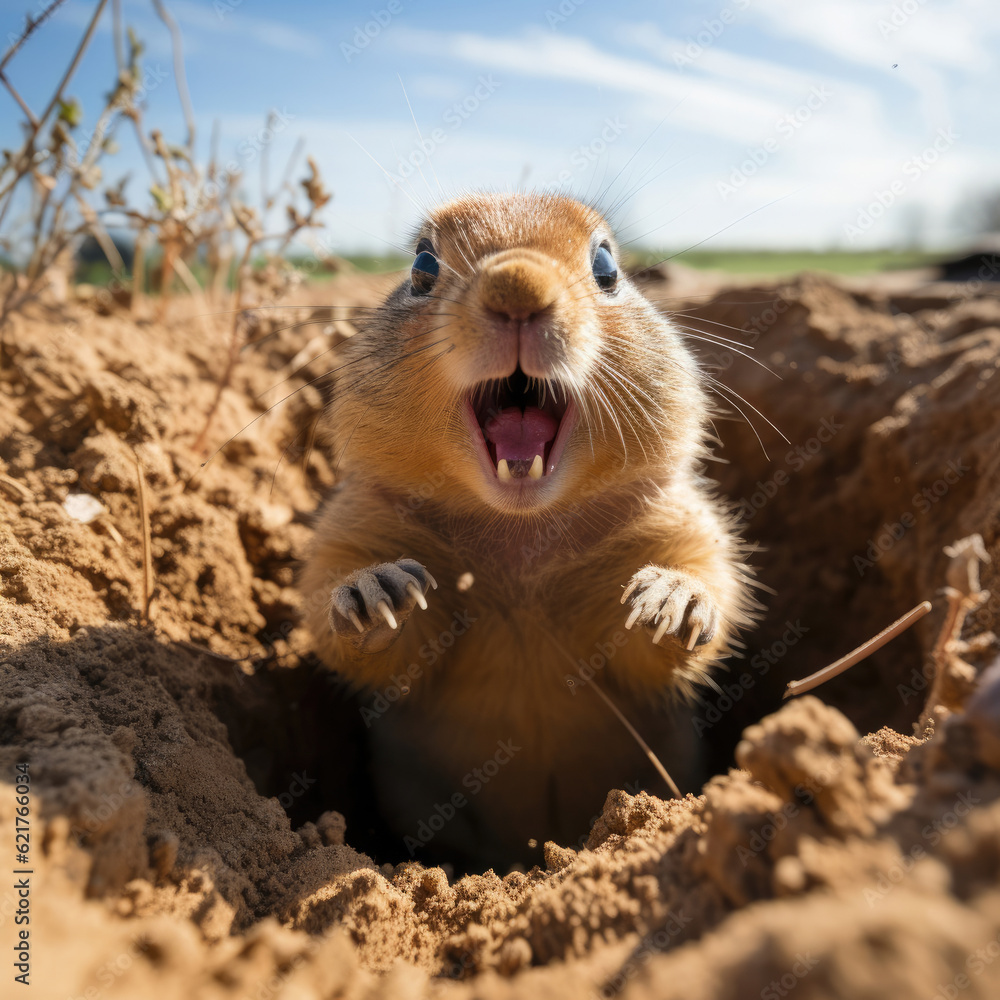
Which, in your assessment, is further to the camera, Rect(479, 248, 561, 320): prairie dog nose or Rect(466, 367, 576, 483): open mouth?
Rect(466, 367, 576, 483): open mouth

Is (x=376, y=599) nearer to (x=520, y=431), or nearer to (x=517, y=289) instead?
(x=520, y=431)

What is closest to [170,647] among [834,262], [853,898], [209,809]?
[209,809]

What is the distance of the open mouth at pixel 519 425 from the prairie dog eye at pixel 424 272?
67 centimetres

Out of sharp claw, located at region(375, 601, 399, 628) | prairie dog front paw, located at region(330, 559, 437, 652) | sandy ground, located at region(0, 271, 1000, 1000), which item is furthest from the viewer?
prairie dog front paw, located at region(330, 559, 437, 652)

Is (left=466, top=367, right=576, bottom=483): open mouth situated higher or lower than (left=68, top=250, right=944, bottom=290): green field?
lower

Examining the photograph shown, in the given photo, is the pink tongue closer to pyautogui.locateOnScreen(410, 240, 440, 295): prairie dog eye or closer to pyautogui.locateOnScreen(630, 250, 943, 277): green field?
pyautogui.locateOnScreen(410, 240, 440, 295): prairie dog eye

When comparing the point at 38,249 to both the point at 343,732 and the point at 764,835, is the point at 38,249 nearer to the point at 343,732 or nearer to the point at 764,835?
the point at 343,732

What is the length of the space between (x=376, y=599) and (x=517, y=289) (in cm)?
122

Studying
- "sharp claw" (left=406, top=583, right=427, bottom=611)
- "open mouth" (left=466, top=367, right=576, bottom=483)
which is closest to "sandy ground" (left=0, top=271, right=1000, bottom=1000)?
"sharp claw" (left=406, top=583, right=427, bottom=611)

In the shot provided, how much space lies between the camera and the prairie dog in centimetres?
304

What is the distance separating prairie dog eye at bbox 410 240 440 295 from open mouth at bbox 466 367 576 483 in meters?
0.67

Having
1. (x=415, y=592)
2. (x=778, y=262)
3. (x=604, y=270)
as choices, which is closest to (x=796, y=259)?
(x=778, y=262)

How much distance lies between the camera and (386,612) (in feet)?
8.48

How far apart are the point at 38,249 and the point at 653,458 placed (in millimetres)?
3930
